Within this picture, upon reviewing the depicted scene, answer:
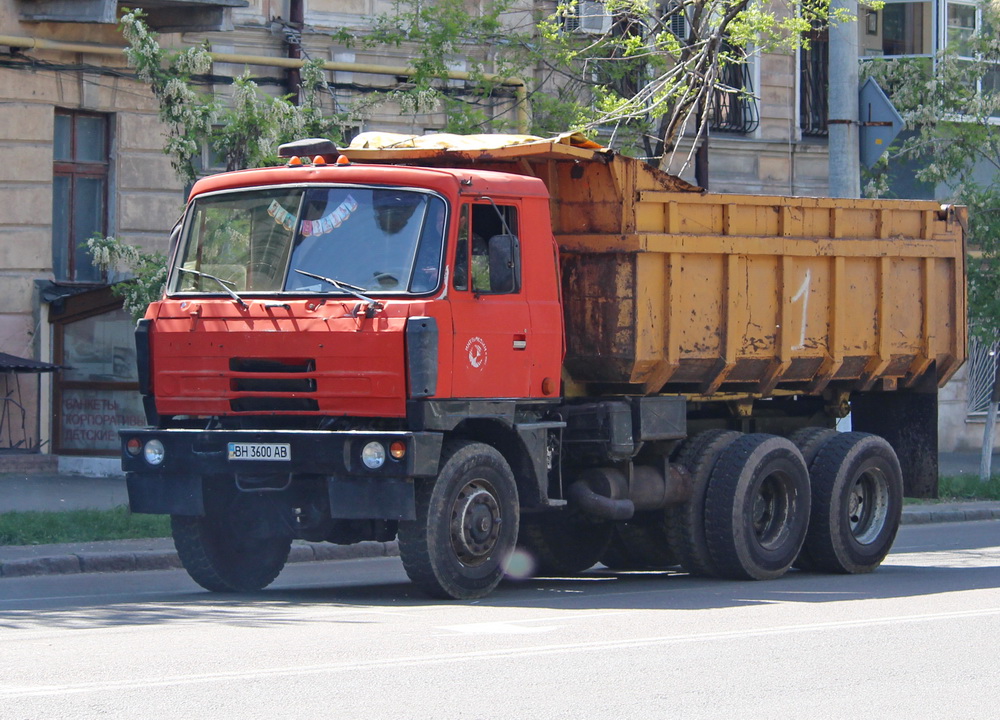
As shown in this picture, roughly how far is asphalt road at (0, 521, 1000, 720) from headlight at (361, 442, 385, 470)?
0.85m

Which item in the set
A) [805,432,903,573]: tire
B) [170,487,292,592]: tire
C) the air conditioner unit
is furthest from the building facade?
[170,487,292,592]: tire

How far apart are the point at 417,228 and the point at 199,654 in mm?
3294

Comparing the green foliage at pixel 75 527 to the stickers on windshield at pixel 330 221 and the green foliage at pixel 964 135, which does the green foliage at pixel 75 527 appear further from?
the green foliage at pixel 964 135

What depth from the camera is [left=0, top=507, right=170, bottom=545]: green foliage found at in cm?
1334

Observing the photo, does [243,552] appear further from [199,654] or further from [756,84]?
[756,84]

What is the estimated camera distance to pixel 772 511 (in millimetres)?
12492

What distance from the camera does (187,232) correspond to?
428 inches

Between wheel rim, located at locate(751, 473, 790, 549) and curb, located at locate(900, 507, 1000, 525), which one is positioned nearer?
wheel rim, located at locate(751, 473, 790, 549)

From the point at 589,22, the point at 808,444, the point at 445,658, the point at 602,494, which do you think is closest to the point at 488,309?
the point at 602,494

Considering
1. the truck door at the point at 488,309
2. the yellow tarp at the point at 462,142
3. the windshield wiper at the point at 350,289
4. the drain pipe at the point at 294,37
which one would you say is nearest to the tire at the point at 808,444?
the yellow tarp at the point at 462,142

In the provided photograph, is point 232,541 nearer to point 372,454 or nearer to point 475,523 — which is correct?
point 372,454

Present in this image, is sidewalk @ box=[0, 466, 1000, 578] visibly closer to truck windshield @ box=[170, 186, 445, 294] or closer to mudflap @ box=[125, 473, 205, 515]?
mudflap @ box=[125, 473, 205, 515]

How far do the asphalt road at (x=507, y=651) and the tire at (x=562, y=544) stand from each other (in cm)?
72

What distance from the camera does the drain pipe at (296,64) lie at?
1945 centimetres
